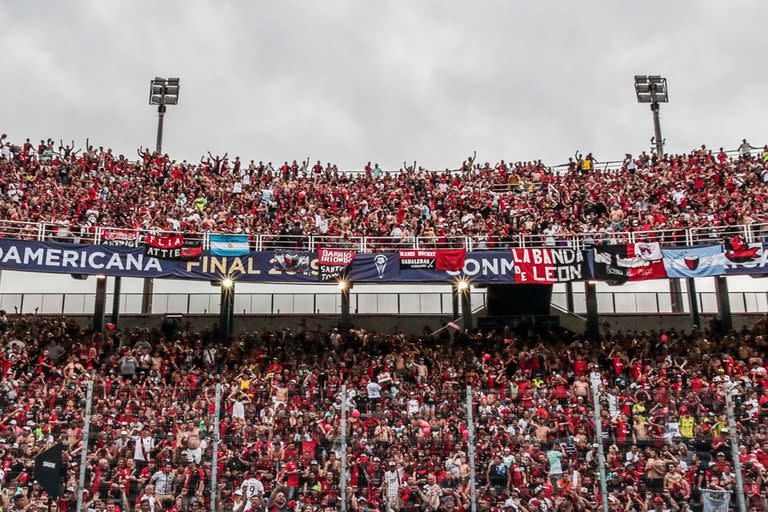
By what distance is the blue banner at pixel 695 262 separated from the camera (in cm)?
2400

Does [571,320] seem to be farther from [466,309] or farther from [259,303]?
[259,303]

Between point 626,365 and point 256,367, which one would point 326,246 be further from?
point 626,365

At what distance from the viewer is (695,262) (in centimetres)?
2409

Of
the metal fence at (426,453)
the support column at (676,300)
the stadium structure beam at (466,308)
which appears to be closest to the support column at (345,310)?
the stadium structure beam at (466,308)

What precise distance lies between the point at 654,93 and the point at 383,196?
65.6 feet

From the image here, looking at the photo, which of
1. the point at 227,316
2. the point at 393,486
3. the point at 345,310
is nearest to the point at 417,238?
the point at 345,310

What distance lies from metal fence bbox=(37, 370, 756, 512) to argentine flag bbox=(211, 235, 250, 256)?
32.3 feet

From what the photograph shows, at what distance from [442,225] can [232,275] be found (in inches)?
307

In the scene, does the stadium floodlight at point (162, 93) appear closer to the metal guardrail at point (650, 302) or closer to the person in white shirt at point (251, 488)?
the metal guardrail at point (650, 302)

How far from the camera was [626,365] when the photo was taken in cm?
2280

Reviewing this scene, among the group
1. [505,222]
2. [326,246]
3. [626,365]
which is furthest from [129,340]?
[626,365]

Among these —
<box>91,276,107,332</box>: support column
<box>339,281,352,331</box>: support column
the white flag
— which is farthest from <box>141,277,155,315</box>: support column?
the white flag

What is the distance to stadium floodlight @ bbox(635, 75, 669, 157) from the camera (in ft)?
135

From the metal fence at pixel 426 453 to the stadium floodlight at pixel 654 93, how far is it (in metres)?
29.1
